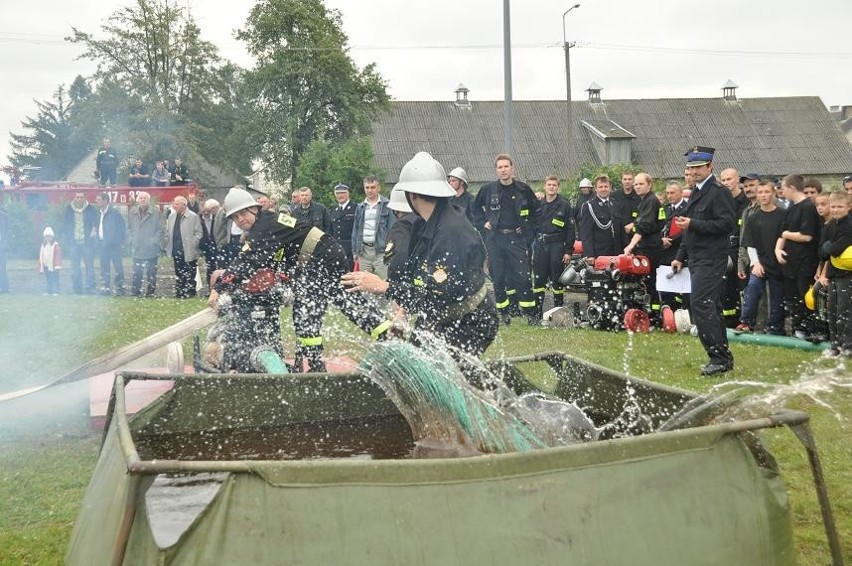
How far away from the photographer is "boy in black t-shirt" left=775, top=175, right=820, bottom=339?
9.74m

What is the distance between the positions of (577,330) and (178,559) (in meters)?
9.01

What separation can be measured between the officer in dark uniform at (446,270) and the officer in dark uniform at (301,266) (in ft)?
5.99

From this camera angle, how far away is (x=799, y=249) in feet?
32.3

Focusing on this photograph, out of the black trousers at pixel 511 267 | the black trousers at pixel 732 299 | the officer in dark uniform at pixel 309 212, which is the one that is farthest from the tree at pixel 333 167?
the black trousers at pixel 732 299

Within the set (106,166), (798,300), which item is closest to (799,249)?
(798,300)

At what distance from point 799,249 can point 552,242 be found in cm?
360

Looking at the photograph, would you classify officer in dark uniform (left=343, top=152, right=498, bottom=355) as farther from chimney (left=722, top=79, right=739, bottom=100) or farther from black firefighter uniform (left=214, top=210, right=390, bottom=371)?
chimney (left=722, top=79, right=739, bottom=100)

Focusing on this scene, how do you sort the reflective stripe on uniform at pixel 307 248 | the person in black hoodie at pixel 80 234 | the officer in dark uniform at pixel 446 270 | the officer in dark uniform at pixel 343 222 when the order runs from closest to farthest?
the officer in dark uniform at pixel 446 270 < the reflective stripe on uniform at pixel 307 248 < the officer in dark uniform at pixel 343 222 < the person in black hoodie at pixel 80 234

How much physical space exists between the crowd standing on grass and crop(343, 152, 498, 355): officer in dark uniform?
0.02m

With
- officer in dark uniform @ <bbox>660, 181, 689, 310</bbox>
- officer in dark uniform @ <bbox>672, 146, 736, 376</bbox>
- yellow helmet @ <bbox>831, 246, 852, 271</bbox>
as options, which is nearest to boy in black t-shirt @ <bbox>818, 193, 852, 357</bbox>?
yellow helmet @ <bbox>831, 246, 852, 271</bbox>

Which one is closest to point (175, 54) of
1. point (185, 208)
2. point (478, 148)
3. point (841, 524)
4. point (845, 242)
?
point (478, 148)

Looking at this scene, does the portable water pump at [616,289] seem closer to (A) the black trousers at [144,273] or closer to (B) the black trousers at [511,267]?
(B) the black trousers at [511,267]

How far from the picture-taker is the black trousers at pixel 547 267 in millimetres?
12633

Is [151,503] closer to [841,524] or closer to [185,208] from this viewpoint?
[841,524]
